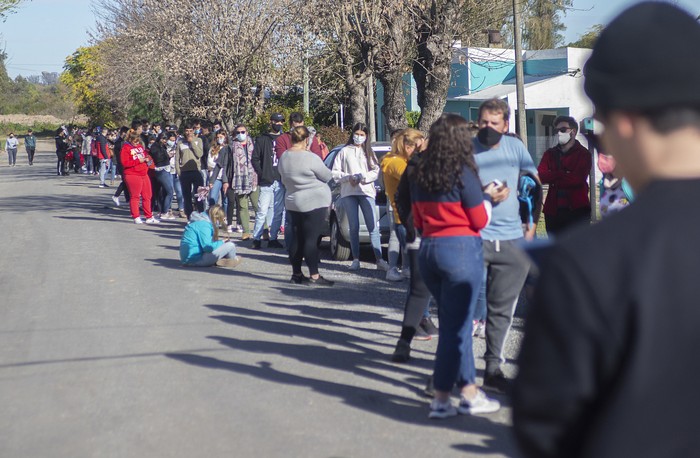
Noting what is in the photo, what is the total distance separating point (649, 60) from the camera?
157cm

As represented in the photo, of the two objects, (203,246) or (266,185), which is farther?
(266,185)

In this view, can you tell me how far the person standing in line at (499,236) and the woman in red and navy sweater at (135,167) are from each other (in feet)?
41.5

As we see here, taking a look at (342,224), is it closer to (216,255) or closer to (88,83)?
(216,255)

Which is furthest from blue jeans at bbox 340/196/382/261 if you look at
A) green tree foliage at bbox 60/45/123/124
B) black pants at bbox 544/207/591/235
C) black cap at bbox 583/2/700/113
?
green tree foliage at bbox 60/45/123/124

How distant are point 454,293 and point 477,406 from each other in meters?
0.78

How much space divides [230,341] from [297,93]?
2508cm

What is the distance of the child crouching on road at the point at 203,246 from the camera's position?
12633 millimetres

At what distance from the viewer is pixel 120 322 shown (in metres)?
9.07

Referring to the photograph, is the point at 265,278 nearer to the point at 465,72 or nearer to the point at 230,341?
the point at 230,341

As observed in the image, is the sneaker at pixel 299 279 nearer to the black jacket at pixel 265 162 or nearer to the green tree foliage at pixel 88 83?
the black jacket at pixel 265 162

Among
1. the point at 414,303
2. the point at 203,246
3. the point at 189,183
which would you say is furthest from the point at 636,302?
the point at 189,183

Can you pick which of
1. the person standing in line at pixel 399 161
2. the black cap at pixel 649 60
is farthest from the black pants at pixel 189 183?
the black cap at pixel 649 60

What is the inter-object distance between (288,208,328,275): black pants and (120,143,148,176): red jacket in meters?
8.01

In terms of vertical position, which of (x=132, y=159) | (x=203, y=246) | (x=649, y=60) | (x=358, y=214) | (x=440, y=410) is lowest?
(x=440, y=410)
